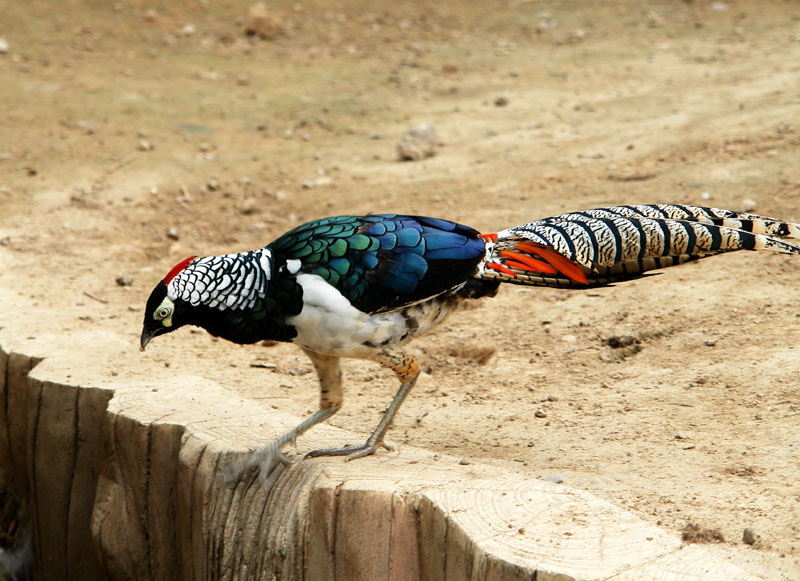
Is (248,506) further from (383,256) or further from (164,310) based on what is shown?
(383,256)

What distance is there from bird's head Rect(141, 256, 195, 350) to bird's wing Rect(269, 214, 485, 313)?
382 millimetres

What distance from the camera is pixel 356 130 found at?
306 inches

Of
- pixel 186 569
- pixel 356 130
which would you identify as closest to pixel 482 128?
pixel 356 130

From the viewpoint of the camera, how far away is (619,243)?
3232 millimetres

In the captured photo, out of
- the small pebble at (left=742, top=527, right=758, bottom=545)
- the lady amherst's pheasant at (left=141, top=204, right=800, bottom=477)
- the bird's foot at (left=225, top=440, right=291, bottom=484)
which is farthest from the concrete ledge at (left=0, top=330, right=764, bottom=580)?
the small pebble at (left=742, top=527, right=758, bottom=545)

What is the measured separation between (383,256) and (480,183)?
3438 millimetres

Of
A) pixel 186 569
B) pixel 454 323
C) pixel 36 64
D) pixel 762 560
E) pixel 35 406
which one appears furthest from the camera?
pixel 36 64

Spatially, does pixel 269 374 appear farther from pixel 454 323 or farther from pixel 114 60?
pixel 114 60

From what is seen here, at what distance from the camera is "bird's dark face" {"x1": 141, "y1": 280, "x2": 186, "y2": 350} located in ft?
9.67

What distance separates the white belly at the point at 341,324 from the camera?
2984 mm

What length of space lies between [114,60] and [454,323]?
5865mm

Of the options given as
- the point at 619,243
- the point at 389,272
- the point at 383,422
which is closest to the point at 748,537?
the point at 619,243

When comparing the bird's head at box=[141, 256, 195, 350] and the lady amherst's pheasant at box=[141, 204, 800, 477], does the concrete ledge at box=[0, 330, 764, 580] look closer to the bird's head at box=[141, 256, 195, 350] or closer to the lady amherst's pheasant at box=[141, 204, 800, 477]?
the lady amherst's pheasant at box=[141, 204, 800, 477]

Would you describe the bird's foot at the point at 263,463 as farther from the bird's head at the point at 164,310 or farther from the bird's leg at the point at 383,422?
the bird's head at the point at 164,310
